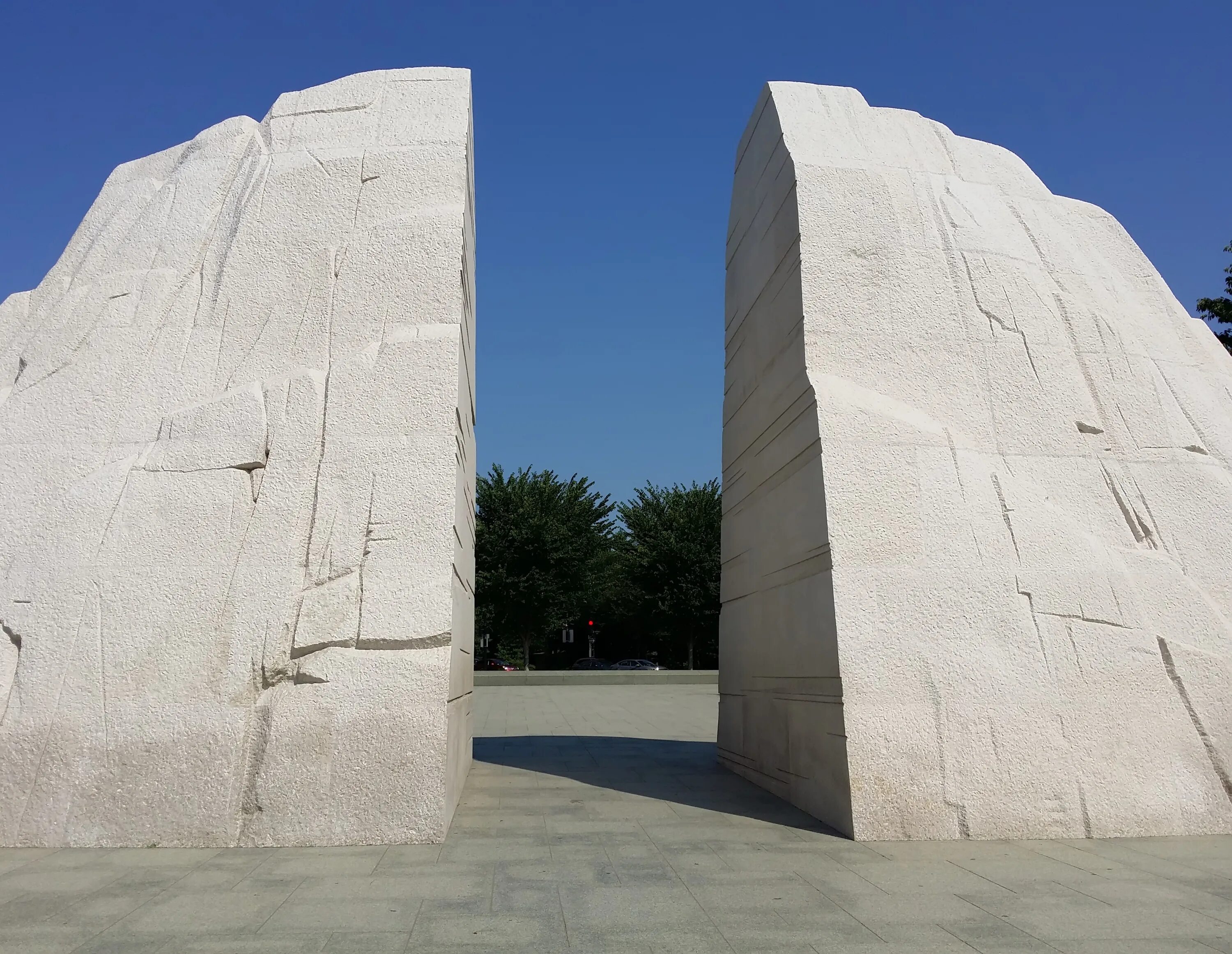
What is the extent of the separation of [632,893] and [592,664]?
3277 centimetres

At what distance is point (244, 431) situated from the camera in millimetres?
6137

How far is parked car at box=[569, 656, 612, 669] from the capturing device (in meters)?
36.0

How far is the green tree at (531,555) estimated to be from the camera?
31266 mm

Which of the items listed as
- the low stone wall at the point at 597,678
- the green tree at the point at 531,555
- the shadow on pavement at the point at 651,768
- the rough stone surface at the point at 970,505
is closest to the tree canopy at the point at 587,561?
the green tree at the point at 531,555

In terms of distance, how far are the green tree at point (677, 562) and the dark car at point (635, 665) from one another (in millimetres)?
2471

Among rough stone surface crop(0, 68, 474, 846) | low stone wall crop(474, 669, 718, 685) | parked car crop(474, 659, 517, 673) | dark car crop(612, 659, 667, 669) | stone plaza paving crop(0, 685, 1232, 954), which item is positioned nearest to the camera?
stone plaza paving crop(0, 685, 1232, 954)

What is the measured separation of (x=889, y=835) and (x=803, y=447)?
2.73 metres

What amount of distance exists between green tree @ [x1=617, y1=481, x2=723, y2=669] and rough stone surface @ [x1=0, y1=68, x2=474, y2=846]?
25747mm

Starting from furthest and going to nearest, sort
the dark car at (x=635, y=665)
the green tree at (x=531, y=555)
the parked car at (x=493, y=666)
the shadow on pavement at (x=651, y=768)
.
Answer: the dark car at (x=635, y=665)
the parked car at (x=493, y=666)
the green tree at (x=531, y=555)
the shadow on pavement at (x=651, y=768)

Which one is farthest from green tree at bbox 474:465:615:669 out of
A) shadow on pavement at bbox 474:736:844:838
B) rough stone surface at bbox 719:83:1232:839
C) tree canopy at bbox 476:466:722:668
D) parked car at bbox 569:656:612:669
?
rough stone surface at bbox 719:83:1232:839

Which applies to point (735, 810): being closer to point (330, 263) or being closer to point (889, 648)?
point (889, 648)

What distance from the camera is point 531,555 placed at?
103ft

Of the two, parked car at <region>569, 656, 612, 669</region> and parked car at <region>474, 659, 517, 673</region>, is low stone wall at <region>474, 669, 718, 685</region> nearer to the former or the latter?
parked car at <region>474, 659, 517, 673</region>

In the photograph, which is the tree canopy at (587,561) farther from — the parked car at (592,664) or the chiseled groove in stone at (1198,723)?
the chiseled groove in stone at (1198,723)
